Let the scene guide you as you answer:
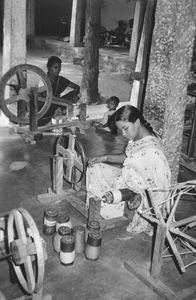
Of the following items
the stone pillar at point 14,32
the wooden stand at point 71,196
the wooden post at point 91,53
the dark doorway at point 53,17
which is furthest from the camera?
the dark doorway at point 53,17

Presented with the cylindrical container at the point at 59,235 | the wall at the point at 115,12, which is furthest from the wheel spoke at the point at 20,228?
the wall at the point at 115,12

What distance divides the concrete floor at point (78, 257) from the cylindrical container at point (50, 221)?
90mm

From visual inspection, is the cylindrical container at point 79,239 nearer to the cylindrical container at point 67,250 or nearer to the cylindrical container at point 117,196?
the cylindrical container at point 67,250

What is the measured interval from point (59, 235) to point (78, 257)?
1.12 ft

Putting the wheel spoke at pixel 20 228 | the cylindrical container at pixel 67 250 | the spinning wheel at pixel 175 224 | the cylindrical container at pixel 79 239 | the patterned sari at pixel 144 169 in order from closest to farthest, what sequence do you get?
the wheel spoke at pixel 20 228 → the spinning wheel at pixel 175 224 → the cylindrical container at pixel 67 250 → the cylindrical container at pixel 79 239 → the patterned sari at pixel 144 169

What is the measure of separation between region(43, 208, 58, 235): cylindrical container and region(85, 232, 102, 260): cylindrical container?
0.53 metres

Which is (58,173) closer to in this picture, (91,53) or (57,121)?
(57,121)

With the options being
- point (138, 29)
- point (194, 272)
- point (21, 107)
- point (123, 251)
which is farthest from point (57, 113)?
point (138, 29)

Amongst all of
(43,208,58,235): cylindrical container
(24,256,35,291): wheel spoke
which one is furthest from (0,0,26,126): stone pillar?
(24,256,35,291): wheel spoke

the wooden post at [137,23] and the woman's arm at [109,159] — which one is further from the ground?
the wooden post at [137,23]

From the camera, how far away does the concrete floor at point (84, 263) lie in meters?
3.61

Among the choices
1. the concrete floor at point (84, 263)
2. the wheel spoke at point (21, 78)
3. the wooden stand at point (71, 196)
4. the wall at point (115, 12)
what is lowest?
the concrete floor at point (84, 263)

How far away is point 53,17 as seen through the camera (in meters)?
23.4

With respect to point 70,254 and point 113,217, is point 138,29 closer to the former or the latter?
point 113,217
